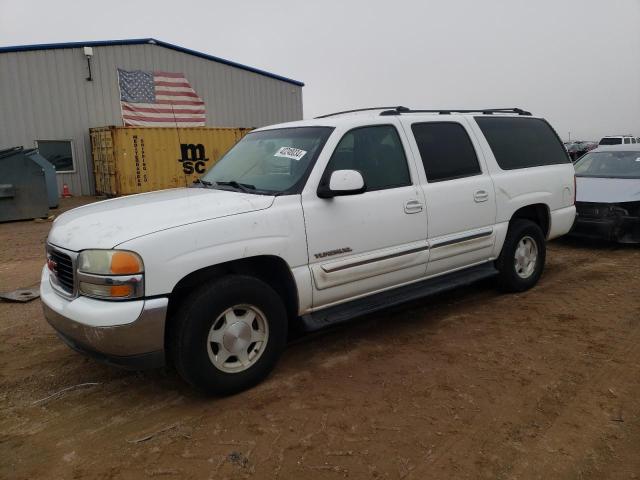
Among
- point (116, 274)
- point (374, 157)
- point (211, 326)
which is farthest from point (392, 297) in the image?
point (116, 274)

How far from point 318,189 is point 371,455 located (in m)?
1.78

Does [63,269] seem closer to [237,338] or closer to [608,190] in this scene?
[237,338]

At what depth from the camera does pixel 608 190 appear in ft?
25.4

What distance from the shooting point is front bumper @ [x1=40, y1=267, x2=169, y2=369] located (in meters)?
2.87

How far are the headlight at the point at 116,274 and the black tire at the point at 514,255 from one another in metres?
3.64

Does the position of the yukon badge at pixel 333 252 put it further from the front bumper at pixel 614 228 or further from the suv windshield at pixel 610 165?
the suv windshield at pixel 610 165

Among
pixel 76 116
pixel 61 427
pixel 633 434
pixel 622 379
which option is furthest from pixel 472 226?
pixel 76 116

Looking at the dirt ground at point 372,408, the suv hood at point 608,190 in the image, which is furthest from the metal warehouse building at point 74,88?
the suv hood at point 608,190

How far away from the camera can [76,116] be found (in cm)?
1775

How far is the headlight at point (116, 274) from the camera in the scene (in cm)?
287

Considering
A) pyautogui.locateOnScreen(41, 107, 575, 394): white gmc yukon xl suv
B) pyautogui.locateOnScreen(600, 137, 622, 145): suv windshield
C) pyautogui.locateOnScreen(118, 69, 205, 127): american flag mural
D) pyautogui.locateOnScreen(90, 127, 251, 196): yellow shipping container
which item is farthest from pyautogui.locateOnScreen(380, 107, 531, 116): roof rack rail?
pyautogui.locateOnScreen(600, 137, 622, 145): suv windshield

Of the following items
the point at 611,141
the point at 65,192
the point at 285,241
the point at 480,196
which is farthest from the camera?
the point at 611,141

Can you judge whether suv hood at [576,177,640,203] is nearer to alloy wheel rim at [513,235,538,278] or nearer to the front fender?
alloy wheel rim at [513,235,538,278]

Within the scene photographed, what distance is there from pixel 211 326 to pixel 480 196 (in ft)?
9.31
